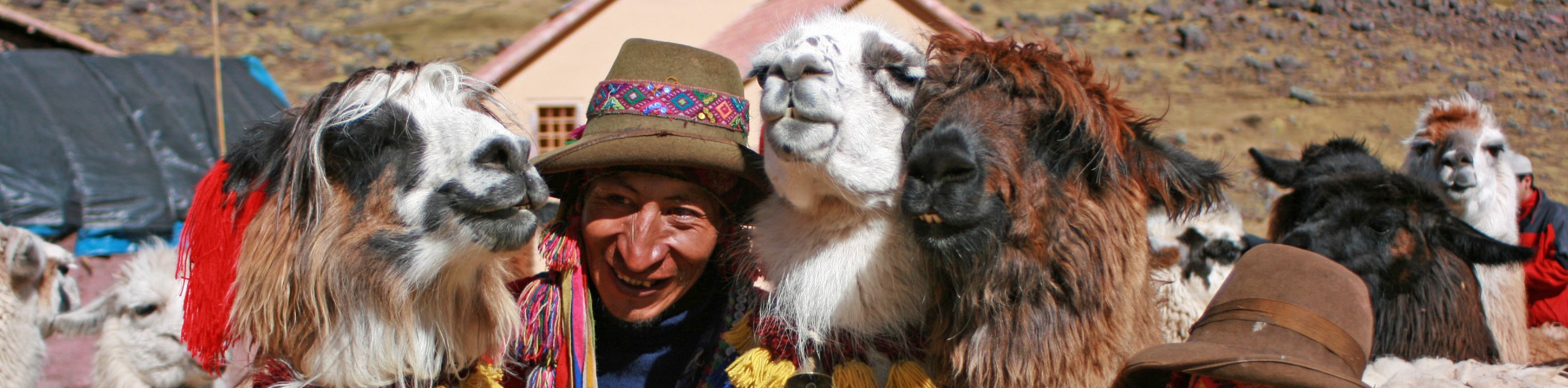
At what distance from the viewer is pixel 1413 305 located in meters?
2.73

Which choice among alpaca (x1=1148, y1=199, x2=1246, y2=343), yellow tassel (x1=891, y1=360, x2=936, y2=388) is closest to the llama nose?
yellow tassel (x1=891, y1=360, x2=936, y2=388)

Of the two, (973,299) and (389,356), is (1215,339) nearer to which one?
(973,299)

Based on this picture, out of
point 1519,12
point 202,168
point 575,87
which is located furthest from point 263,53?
point 1519,12

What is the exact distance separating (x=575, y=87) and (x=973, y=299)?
7.25 metres

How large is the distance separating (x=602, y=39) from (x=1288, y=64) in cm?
1330

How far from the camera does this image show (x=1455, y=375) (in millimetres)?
2121

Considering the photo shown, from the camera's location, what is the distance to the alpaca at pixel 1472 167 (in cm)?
396

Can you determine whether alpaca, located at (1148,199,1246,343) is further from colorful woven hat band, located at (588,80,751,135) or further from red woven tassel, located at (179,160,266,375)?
red woven tassel, located at (179,160,266,375)

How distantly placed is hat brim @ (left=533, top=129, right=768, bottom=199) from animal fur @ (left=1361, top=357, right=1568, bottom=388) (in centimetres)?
137

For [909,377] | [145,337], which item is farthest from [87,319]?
[909,377]

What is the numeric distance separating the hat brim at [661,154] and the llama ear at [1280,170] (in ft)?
6.17

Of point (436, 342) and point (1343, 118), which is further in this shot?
point (1343, 118)

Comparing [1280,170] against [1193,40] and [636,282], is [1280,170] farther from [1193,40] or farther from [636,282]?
[1193,40]

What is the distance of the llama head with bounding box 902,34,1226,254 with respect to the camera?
→ 1.57m
